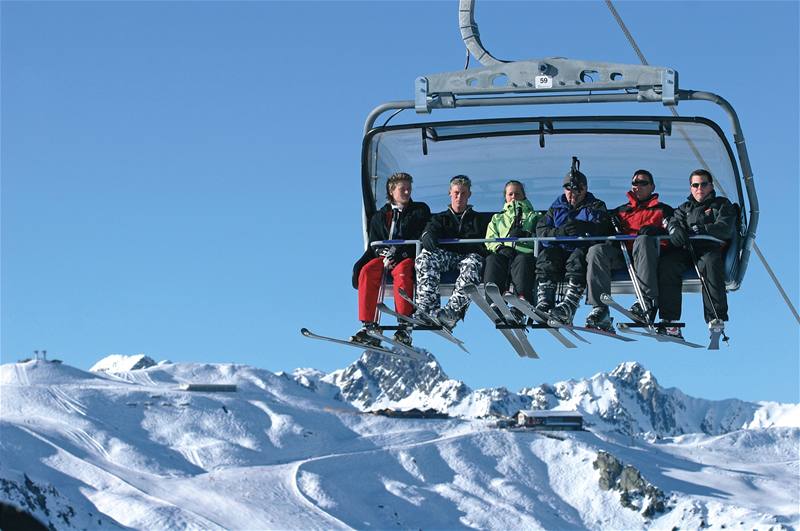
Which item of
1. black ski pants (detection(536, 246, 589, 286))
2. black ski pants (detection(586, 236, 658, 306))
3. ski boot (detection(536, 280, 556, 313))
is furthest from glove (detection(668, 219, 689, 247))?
ski boot (detection(536, 280, 556, 313))

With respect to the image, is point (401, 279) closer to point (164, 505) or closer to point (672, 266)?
point (672, 266)

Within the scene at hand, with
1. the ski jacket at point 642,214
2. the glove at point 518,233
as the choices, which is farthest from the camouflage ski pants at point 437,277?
the ski jacket at point 642,214

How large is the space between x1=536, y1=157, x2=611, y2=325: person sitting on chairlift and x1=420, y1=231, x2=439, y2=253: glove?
4.16 feet

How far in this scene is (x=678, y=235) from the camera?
1795 cm

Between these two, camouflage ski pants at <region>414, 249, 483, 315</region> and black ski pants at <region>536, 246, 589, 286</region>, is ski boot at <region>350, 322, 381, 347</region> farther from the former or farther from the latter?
black ski pants at <region>536, 246, 589, 286</region>

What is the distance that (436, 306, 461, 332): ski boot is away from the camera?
1867cm

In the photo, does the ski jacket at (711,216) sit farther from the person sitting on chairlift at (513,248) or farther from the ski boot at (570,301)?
the person sitting on chairlift at (513,248)

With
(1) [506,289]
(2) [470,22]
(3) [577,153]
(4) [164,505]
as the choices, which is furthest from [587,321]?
(4) [164,505]

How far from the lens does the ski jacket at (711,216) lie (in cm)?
1798

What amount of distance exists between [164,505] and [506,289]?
561 feet

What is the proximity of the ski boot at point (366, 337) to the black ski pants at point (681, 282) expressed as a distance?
3522mm

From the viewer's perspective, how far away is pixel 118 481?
198 m

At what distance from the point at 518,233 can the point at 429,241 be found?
3.63 ft

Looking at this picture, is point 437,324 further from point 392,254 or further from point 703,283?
point 703,283
